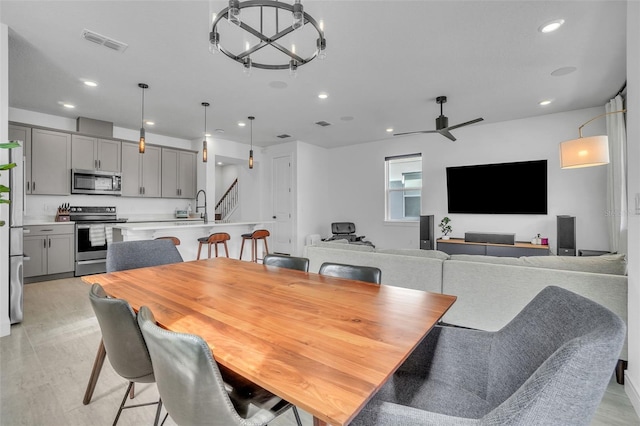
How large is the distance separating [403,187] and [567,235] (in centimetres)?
310

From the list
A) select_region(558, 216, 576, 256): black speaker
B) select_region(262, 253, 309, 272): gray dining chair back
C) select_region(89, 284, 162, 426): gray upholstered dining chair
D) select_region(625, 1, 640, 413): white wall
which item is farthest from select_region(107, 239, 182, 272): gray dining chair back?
select_region(558, 216, 576, 256): black speaker

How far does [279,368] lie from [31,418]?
6.11ft

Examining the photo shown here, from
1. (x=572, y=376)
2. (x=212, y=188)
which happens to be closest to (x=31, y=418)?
(x=572, y=376)

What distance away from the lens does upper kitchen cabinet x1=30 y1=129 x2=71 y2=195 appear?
4520 mm

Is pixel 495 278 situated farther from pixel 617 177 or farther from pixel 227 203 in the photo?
pixel 227 203

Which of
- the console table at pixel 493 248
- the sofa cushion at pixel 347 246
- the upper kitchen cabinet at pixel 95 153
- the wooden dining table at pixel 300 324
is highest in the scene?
the upper kitchen cabinet at pixel 95 153

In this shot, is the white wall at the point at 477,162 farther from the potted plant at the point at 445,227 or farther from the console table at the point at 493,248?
the console table at the point at 493,248

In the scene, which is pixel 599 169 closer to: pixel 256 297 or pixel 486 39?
pixel 486 39

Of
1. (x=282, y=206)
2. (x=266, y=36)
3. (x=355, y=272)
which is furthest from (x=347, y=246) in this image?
(x=282, y=206)

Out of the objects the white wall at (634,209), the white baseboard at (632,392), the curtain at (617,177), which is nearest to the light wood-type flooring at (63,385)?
the white baseboard at (632,392)

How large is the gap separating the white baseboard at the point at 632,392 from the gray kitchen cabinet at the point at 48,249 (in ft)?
21.3

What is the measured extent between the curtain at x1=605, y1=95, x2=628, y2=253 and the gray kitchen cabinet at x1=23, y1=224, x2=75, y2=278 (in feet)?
26.4

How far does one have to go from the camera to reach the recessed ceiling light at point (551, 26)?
246 cm

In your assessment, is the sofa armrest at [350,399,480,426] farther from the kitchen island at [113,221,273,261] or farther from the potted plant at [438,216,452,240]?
the potted plant at [438,216,452,240]
